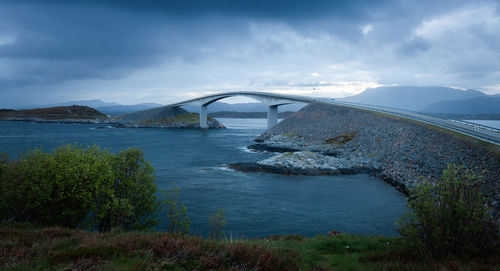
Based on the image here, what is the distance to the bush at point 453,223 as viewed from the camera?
611 cm

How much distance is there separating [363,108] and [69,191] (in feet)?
164

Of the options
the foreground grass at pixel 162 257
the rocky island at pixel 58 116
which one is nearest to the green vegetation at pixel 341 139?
the foreground grass at pixel 162 257

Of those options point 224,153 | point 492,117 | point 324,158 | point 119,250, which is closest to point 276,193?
point 324,158

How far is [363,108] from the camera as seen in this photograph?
52.2 m

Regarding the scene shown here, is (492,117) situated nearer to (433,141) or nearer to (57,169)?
(433,141)

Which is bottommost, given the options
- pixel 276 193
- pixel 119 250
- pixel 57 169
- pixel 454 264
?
pixel 276 193

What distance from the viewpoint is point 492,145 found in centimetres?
2327

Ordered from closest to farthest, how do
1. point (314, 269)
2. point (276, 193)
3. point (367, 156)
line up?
point (314, 269), point (276, 193), point (367, 156)

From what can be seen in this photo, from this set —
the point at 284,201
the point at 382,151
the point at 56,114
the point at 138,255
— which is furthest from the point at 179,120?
the point at 138,255

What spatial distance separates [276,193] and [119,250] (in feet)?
55.7

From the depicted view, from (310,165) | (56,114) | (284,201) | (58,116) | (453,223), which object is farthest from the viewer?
(56,114)

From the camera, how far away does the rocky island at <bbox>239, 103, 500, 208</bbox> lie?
2258 cm

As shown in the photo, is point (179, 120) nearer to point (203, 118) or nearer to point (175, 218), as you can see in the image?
point (203, 118)

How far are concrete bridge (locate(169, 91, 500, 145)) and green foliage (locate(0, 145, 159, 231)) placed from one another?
2695cm
